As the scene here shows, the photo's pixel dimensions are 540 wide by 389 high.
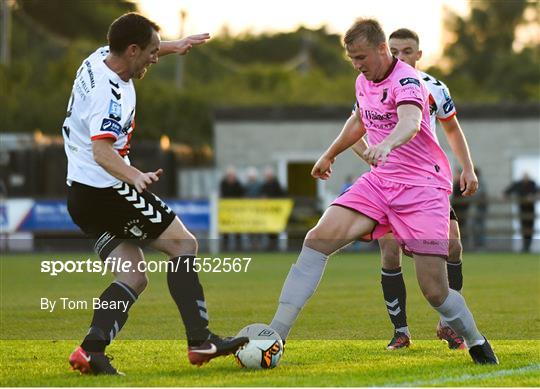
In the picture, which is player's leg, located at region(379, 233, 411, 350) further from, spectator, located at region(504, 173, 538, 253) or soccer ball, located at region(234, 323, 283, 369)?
spectator, located at region(504, 173, 538, 253)

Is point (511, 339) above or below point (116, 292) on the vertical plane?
below

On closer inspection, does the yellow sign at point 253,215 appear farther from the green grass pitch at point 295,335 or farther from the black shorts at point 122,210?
the black shorts at point 122,210

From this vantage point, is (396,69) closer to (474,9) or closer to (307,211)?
(307,211)

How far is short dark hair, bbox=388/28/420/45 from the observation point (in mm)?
9578

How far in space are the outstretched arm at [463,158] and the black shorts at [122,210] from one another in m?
2.21

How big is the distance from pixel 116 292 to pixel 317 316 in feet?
14.7

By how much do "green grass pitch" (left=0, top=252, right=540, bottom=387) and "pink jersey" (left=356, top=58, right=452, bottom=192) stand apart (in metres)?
1.21

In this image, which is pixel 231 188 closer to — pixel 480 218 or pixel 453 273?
pixel 480 218

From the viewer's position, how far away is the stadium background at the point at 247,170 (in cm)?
1081

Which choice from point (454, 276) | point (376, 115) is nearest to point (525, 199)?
point (454, 276)

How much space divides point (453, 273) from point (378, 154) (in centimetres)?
252

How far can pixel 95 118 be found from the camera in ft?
24.2

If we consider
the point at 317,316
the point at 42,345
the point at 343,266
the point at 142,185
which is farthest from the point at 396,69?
the point at 343,266

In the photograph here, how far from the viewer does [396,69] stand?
8031 millimetres
